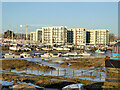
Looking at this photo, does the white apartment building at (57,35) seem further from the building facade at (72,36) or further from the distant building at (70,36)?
the distant building at (70,36)

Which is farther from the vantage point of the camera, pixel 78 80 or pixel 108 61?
pixel 108 61

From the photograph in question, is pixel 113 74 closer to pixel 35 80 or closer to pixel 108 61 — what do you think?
pixel 108 61

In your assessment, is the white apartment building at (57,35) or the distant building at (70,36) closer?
the white apartment building at (57,35)

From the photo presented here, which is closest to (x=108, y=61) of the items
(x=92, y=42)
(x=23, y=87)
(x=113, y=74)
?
(x=113, y=74)

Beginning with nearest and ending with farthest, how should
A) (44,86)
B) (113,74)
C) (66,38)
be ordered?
(44,86) < (113,74) < (66,38)

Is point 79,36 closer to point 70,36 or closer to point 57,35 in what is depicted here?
point 70,36

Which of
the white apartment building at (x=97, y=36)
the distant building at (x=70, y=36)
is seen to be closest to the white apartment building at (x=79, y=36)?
the distant building at (x=70, y=36)

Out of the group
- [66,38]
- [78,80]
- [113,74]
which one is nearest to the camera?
[78,80]

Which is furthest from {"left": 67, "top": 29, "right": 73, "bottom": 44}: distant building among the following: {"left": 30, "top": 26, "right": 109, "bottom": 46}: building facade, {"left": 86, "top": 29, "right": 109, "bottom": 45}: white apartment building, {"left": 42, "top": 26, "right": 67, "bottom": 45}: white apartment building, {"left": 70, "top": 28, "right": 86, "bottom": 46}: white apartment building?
{"left": 86, "top": 29, "right": 109, "bottom": 45}: white apartment building

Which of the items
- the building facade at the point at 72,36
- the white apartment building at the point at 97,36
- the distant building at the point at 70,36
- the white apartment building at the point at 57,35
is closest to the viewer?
the white apartment building at the point at 57,35
